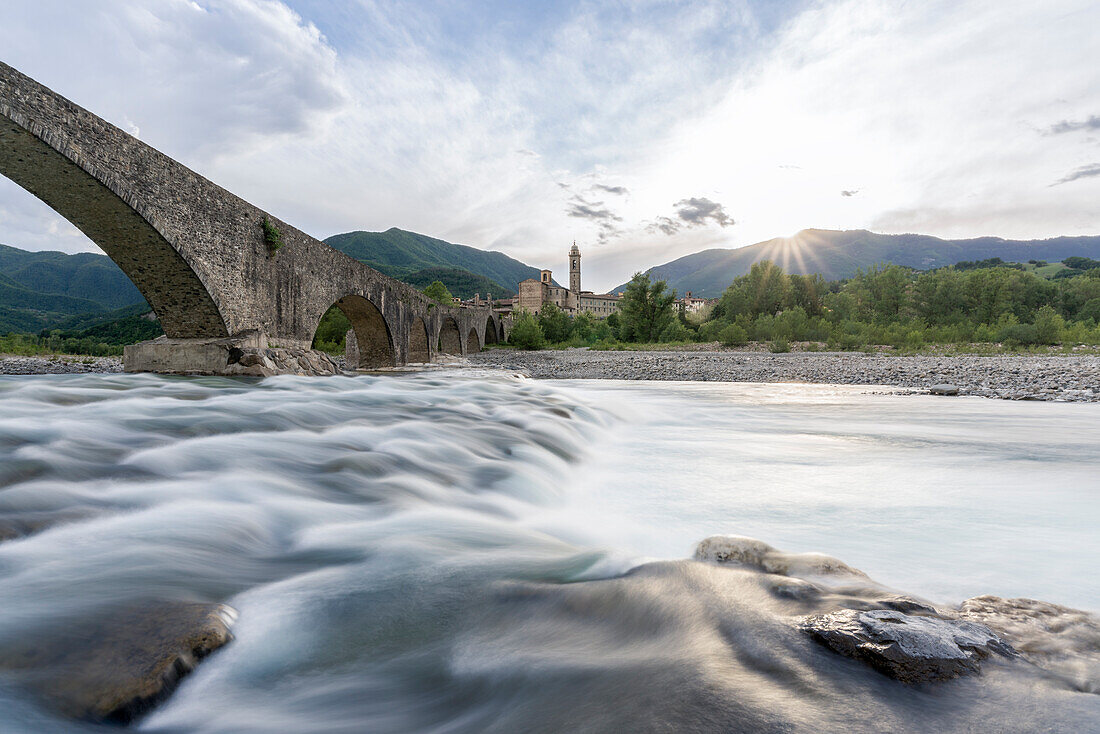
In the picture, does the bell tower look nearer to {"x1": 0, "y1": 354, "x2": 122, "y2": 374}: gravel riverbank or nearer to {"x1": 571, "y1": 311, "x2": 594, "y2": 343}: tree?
{"x1": 571, "y1": 311, "x2": 594, "y2": 343}: tree

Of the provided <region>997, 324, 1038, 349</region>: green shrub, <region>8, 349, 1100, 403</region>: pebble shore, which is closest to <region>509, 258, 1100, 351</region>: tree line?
<region>997, 324, 1038, 349</region>: green shrub

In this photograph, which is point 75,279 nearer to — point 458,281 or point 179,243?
point 458,281

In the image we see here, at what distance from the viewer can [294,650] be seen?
1779 mm

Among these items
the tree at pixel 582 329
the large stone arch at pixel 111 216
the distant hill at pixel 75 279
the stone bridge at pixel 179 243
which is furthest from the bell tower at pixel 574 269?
the distant hill at pixel 75 279

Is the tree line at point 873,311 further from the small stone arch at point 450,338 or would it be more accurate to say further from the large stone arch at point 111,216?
the large stone arch at point 111,216

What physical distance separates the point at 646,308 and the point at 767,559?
48460 mm

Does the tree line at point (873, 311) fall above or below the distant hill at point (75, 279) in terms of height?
below

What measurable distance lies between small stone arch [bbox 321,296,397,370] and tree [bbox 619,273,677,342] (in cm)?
2981

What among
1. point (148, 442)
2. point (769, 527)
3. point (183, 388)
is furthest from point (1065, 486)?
point (183, 388)

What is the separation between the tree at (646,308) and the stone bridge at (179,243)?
1344 inches

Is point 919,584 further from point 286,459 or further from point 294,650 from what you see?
point 286,459

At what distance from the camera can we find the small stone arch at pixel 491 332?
5841cm

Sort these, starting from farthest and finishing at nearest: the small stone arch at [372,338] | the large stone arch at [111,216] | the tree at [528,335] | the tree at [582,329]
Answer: the tree at [582,329] → the tree at [528,335] → the small stone arch at [372,338] → the large stone arch at [111,216]

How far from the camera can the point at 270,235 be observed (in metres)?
13.5
